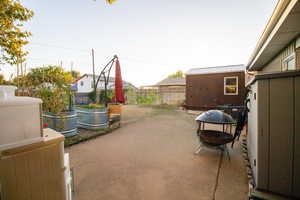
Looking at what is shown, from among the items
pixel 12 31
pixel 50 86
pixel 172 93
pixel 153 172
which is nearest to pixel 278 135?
pixel 153 172

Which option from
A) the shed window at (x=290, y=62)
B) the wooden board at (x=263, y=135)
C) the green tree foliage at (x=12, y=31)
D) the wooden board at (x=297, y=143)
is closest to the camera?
the wooden board at (x=297, y=143)

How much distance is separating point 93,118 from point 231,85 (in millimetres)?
8670

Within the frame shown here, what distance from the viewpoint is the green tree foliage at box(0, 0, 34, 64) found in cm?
310

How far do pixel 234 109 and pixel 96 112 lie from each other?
6466 millimetres

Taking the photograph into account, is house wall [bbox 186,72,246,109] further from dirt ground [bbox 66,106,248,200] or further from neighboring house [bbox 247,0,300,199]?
neighboring house [bbox 247,0,300,199]

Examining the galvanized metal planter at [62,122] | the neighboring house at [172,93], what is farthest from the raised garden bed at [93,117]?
the neighboring house at [172,93]

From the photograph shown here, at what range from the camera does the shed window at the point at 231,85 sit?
27.4 feet

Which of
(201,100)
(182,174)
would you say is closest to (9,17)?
(182,174)

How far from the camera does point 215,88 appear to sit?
884 centimetres

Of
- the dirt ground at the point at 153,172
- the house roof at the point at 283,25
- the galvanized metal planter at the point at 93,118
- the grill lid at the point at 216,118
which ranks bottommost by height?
the dirt ground at the point at 153,172

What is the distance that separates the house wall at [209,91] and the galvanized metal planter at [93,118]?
6.77 metres

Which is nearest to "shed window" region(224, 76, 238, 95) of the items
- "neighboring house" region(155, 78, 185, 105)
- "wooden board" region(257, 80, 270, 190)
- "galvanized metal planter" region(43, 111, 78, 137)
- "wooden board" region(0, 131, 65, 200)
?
"neighboring house" region(155, 78, 185, 105)

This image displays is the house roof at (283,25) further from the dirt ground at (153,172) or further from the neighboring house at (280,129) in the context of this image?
the dirt ground at (153,172)

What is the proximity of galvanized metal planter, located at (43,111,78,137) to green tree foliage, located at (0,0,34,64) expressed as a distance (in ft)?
5.71
